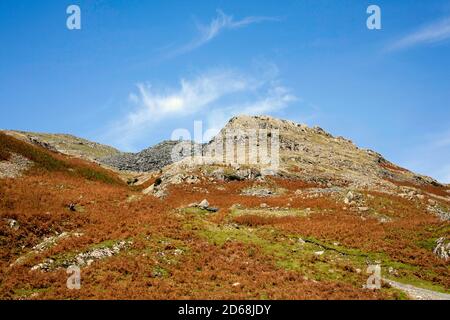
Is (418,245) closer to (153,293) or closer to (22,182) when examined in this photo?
(153,293)

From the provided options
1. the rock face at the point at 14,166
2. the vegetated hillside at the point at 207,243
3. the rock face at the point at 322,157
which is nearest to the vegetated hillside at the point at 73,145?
the rock face at the point at 322,157

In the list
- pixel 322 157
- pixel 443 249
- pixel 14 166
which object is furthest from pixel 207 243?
pixel 322 157

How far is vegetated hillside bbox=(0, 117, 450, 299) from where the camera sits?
21156mm

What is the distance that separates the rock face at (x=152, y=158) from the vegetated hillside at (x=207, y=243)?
7072 cm

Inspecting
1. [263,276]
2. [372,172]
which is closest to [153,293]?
[263,276]

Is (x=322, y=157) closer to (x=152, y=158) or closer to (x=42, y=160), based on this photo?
(x=42, y=160)

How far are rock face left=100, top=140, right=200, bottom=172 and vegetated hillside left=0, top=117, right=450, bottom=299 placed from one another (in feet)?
232

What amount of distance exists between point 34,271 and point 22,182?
26.8 m

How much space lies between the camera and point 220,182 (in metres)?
65.6

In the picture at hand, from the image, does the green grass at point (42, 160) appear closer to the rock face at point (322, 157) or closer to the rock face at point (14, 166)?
the rock face at point (14, 166)

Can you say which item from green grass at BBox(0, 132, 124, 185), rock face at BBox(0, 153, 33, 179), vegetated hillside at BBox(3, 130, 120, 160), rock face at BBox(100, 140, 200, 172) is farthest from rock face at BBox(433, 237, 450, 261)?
vegetated hillside at BBox(3, 130, 120, 160)

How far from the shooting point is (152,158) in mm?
137625

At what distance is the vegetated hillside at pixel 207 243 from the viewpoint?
21156mm

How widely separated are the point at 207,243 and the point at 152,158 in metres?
111
